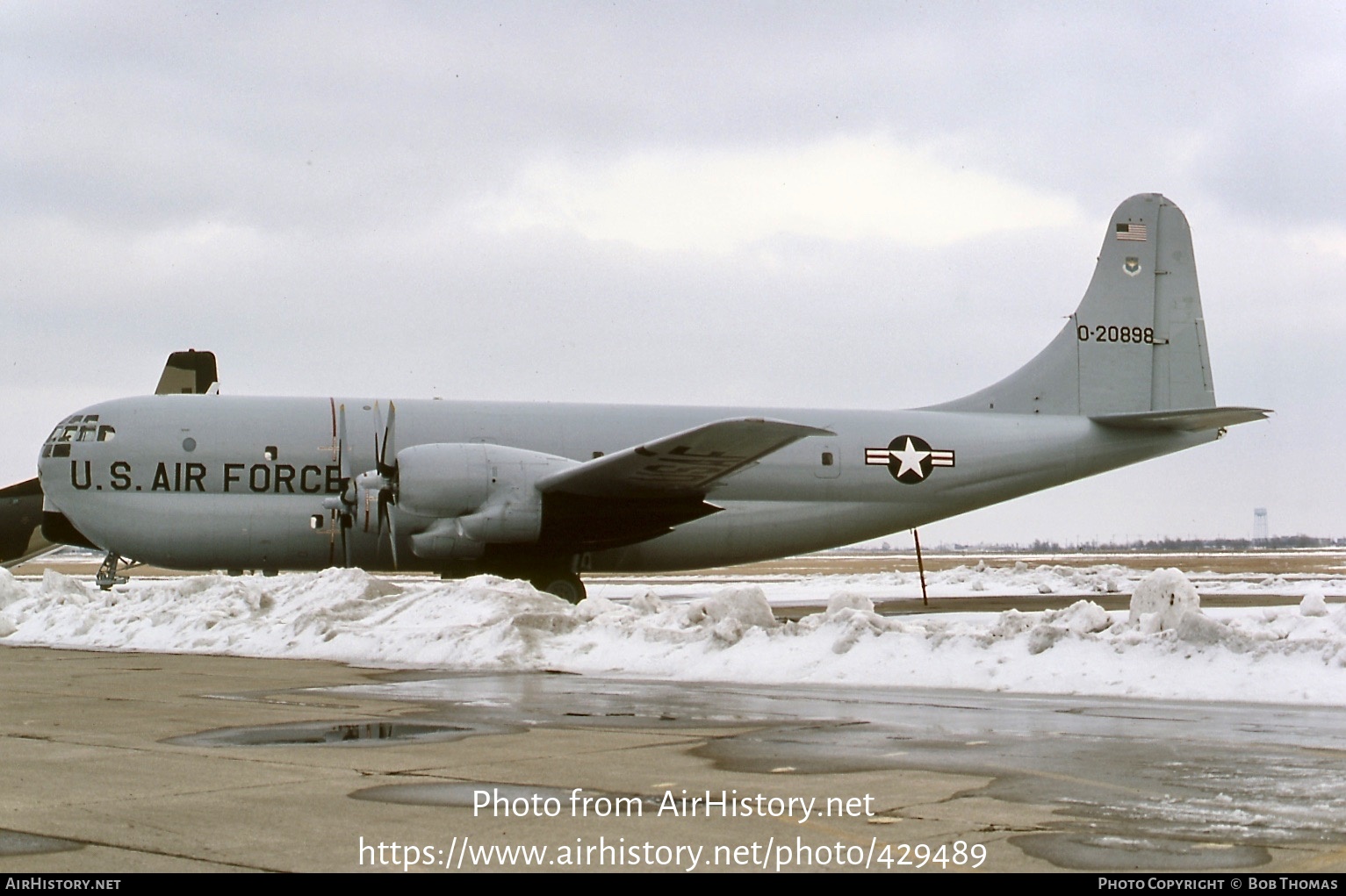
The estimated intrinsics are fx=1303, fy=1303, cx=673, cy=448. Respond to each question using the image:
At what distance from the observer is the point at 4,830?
536 centimetres

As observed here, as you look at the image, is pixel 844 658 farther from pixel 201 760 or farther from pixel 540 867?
pixel 540 867

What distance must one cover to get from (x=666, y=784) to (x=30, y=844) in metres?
2.87

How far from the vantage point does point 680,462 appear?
21.2 m

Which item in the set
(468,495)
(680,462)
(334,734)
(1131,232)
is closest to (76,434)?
(468,495)

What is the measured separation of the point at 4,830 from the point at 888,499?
21.9 m

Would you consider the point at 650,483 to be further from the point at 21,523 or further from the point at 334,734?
the point at 21,523

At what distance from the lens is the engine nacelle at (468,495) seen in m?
20.9

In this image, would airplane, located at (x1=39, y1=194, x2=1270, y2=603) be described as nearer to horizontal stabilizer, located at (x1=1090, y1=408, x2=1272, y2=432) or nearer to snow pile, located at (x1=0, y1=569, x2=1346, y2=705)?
horizontal stabilizer, located at (x1=1090, y1=408, x2=1272, y2=432)

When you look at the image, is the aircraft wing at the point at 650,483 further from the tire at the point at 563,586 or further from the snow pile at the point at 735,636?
the snow pile at the point at 735,636

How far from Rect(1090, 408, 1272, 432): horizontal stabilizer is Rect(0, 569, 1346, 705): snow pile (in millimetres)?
7081

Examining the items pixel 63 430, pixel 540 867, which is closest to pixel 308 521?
pixel 63 430

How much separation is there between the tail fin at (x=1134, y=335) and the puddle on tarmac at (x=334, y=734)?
22145mm

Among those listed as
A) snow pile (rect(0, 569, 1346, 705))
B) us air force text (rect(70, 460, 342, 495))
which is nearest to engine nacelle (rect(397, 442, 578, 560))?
snow pile (rect(0, 569, 1346, 705))

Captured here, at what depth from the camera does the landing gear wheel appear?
2280 cm
